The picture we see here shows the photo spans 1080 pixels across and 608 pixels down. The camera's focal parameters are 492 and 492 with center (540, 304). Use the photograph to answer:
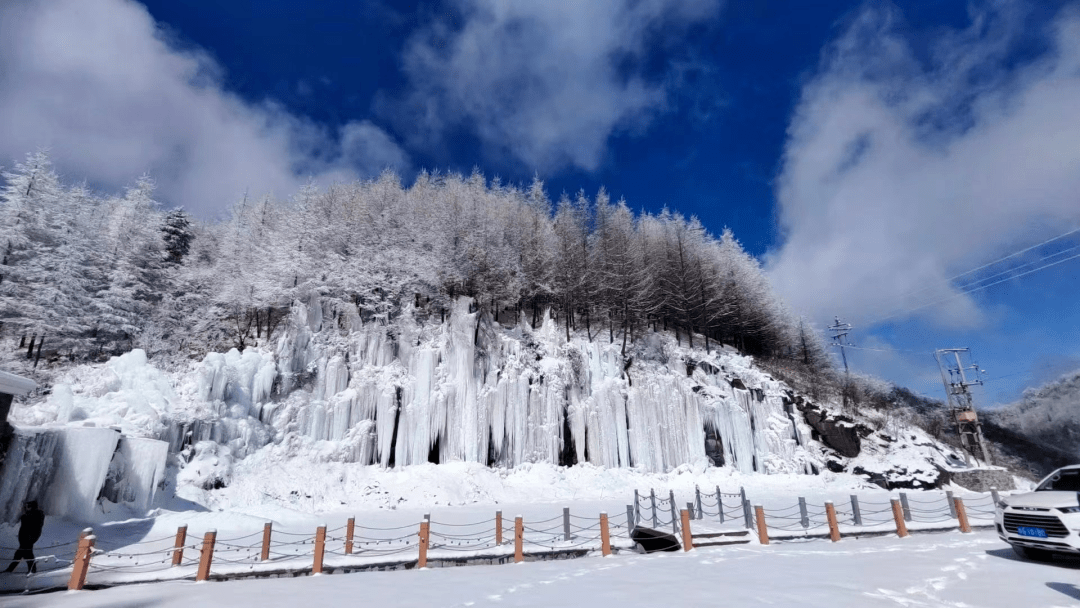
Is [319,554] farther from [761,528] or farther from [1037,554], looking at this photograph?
[1037,554]

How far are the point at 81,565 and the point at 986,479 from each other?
119 feet

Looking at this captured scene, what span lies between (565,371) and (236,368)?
14344mm

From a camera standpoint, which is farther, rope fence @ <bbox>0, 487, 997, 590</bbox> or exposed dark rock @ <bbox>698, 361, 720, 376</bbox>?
exposed dark rock @ <bbox>698, 361, 720, 376</bbox>

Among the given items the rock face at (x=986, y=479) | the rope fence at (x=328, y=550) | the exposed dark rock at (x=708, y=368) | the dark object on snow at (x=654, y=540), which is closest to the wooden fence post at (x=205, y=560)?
the rope fence at (x=328, y=550)

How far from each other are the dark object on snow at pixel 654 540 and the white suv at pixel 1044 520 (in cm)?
539

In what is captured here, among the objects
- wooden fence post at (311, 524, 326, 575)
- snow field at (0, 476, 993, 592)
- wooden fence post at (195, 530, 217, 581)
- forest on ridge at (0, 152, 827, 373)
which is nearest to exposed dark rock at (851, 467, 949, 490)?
snow field at (0, 476, 993, 592)

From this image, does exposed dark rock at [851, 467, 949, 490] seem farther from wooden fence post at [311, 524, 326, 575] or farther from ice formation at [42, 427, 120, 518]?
ice formation at [42, 427, 120, 518]

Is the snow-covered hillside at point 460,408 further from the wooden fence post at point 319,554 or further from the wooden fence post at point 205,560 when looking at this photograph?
the wooden fence post at point 319,554

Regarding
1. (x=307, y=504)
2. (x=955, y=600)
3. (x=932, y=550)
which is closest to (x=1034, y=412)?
(x=932, y=550)

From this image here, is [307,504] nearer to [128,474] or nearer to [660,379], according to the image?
[128,474]

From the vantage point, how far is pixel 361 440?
810 inches

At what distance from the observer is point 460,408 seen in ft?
72.5

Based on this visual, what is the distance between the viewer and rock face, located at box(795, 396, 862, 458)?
27.5 metres

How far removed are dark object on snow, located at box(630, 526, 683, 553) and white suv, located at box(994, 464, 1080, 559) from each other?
539 centimetres
